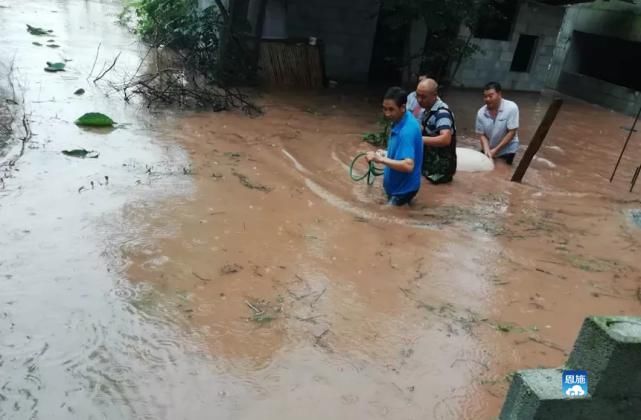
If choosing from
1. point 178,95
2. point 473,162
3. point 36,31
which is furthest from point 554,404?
point 36,31

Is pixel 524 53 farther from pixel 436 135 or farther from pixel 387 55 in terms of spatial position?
pixel 436 135

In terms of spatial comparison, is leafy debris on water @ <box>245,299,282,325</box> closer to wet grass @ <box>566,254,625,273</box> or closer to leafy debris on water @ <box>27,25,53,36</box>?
wet grass @ <box>566,254,625,273</box>

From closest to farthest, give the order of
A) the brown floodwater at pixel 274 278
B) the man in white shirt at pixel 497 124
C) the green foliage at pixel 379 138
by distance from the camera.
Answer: the brown floodwater at pixel 274 278, the man in white shirt at pixel 497 124, the green foliage at pixel 379 138

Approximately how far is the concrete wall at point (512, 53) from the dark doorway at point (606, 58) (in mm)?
1856

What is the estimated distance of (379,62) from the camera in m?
13.2

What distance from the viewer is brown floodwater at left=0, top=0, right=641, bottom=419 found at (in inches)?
114

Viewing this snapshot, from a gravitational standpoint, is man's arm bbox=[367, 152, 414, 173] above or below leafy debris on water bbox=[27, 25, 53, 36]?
above

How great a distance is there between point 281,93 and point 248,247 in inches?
253

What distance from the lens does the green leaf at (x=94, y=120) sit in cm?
697

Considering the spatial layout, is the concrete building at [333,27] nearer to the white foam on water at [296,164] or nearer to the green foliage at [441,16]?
the green foliage at [441,16]

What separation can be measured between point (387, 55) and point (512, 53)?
3640mm

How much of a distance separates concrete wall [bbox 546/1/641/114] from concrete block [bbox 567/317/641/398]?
13545mm

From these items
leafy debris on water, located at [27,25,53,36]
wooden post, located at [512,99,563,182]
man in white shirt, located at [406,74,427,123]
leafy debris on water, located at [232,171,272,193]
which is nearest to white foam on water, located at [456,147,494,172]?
wooden post, located at [512,99,563,182]

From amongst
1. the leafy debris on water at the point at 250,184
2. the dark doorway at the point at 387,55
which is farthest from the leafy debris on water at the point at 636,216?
the dark doorway at the point at 387,55
